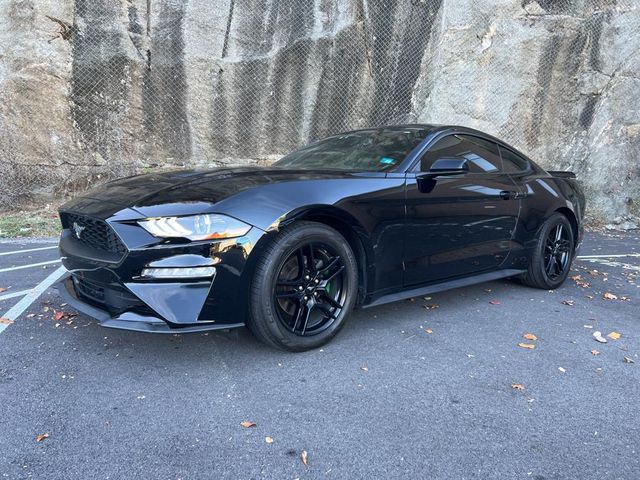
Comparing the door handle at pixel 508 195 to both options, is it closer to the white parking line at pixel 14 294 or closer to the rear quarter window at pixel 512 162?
the rear quarter window at pixel 512 162

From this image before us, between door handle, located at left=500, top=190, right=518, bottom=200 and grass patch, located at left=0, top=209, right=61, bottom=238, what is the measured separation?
236 inches

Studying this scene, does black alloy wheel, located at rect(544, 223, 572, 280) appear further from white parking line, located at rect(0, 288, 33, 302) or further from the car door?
white parking line, located at rect(0, 288, 33, 302)

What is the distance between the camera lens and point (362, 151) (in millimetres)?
3771

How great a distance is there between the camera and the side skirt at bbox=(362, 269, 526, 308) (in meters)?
3.25

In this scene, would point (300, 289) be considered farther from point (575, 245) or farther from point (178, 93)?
point (178, 93)

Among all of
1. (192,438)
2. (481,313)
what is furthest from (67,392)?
(481,313)

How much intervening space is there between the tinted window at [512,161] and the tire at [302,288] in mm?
2056

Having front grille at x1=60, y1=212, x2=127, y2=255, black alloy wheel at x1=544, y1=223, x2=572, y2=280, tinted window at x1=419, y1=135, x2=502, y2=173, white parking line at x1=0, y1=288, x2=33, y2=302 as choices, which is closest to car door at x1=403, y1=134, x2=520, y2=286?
tinted window at x1=419, y1=135, x2=502, y2=173

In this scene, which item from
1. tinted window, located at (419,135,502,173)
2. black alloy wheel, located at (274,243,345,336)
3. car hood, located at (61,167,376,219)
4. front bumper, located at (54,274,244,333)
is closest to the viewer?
front bumper, located at (54,274,244,333)

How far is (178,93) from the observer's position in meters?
9.30

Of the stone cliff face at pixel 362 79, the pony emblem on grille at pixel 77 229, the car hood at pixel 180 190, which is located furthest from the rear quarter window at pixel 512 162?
the stone cliff face at pixel 362 79

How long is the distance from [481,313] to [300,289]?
167 cm

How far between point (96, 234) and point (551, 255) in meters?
3.85

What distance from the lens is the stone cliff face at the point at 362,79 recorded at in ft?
30.2
